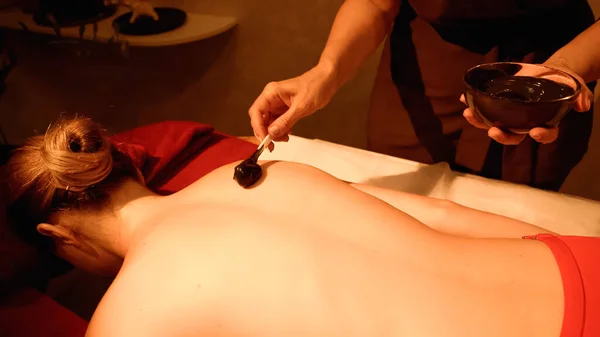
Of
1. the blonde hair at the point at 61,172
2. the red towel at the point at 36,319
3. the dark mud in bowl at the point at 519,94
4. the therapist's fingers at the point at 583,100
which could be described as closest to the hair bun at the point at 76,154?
the blonde hair at the point at 61,172

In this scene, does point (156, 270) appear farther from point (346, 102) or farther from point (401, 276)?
point (346, 102)

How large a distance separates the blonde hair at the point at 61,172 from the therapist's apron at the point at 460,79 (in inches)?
30.5

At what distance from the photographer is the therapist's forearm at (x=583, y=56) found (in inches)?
40.5

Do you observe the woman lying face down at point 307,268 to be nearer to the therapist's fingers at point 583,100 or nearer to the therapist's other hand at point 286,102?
the therapist's other hand at point 286,102

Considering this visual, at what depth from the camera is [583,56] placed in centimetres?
104

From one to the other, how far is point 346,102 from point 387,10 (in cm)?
105

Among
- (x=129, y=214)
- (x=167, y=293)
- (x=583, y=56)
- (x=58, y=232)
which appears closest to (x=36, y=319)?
(x=58, y=232)

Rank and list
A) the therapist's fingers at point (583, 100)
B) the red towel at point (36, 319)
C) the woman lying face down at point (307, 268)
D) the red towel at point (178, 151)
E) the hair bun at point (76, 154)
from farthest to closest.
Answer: the red towel at point (178, 151)
the red towel at point (36, 319)
the hair bun at point (76, 154)
the therapist's fingers at point (583, 100)
the woman lying face down at point (307, 268)

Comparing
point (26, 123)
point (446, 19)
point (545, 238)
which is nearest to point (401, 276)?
point (545, 238)

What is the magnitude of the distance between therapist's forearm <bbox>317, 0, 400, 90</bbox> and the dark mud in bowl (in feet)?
1.23

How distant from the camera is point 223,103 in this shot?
8.25 ft

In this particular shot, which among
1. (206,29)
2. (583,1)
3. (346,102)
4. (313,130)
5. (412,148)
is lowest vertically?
(313,130)

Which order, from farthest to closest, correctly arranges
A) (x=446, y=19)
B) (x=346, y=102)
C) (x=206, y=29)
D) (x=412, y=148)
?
(x=346, y=102) < (x=206, y=29) < (x=412, y=148) < (x=446, y=19)

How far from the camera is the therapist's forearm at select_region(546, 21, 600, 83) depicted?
1.03 metres
